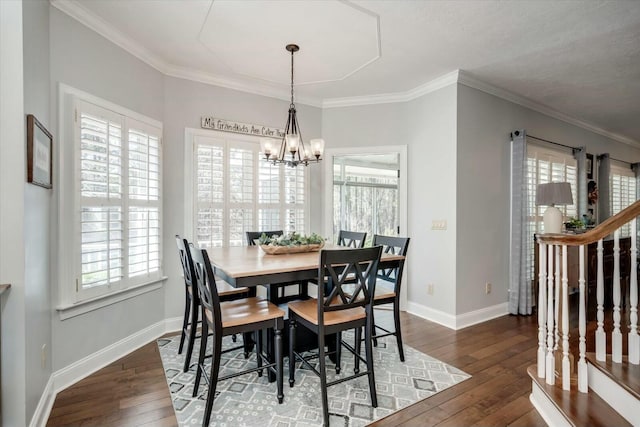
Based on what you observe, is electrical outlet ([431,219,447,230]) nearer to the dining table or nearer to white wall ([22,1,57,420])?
the dining table

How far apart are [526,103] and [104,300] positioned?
536 centimetres

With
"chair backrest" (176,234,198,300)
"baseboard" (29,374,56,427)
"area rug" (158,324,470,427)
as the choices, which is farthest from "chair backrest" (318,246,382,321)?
"baseboard" (29,374,56,427)

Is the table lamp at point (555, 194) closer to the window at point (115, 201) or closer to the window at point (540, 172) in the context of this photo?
the window at point (540, 172)

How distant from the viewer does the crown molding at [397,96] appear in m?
3.62

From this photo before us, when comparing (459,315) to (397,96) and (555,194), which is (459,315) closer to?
(555,194)

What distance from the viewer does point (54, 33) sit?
2.28 meters

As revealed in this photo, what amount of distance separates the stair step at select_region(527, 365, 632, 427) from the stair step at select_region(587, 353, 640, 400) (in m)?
0.17

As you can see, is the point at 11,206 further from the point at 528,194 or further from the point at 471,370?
the point at 528,194

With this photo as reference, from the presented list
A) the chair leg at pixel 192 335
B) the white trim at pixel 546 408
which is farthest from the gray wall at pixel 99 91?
the white trim at pixel 546 408

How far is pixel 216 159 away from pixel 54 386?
7.88ft

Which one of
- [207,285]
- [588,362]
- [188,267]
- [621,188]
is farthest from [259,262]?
[621,188]

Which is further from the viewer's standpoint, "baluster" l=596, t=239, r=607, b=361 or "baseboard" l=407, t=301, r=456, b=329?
"baseboard" l=407, t=301, r=456, b=329

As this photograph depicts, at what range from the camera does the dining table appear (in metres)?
2.01

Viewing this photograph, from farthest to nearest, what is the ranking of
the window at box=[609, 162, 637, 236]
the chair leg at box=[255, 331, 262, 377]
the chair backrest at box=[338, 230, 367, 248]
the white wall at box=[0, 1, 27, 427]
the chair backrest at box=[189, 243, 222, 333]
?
the window at box=[609, 162, 637, 236], the chair backrest at box=[338, 230, 367, 248], the chair leg at box=[255, 331, 262, 377], the chair backrest at box=[189, 243, 222, 333], the white wall at box=[0, 1, 27, 427]
